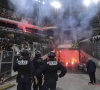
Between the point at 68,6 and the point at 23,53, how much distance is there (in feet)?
43.1

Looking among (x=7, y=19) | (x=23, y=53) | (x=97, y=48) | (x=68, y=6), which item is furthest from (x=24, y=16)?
(x=23, y=53)

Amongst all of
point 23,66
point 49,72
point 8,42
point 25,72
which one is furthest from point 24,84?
point 8,42

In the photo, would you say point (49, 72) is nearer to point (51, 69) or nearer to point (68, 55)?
point (51, 69)

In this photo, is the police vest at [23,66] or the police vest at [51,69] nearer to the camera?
the police vest at [51,69]

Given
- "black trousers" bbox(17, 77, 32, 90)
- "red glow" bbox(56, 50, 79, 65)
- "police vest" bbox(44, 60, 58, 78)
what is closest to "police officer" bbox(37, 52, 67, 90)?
"police vest" bbox(44, 60, 58, 78)

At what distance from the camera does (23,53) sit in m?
4.50

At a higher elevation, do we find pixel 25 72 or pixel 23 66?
pixel 23 66

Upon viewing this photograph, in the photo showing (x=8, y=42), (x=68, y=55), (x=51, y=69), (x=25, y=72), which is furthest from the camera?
(x=68, y=55)

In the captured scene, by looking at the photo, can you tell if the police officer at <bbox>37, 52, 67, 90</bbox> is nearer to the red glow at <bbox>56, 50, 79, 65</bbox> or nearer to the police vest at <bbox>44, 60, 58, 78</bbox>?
the police vest at <bbox>44, 60, 58, 78</bbox>

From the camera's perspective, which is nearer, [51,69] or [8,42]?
[51,69]

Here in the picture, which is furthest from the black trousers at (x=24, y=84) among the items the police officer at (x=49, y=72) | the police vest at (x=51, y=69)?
the police vest at (x=51, y=69)

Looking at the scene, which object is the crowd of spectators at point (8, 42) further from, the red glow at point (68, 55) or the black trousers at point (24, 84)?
the black trousers at point (24, 84)

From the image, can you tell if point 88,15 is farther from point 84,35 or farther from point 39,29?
point 39,29

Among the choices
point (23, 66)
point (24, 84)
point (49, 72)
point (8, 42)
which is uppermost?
point (8, 42)
